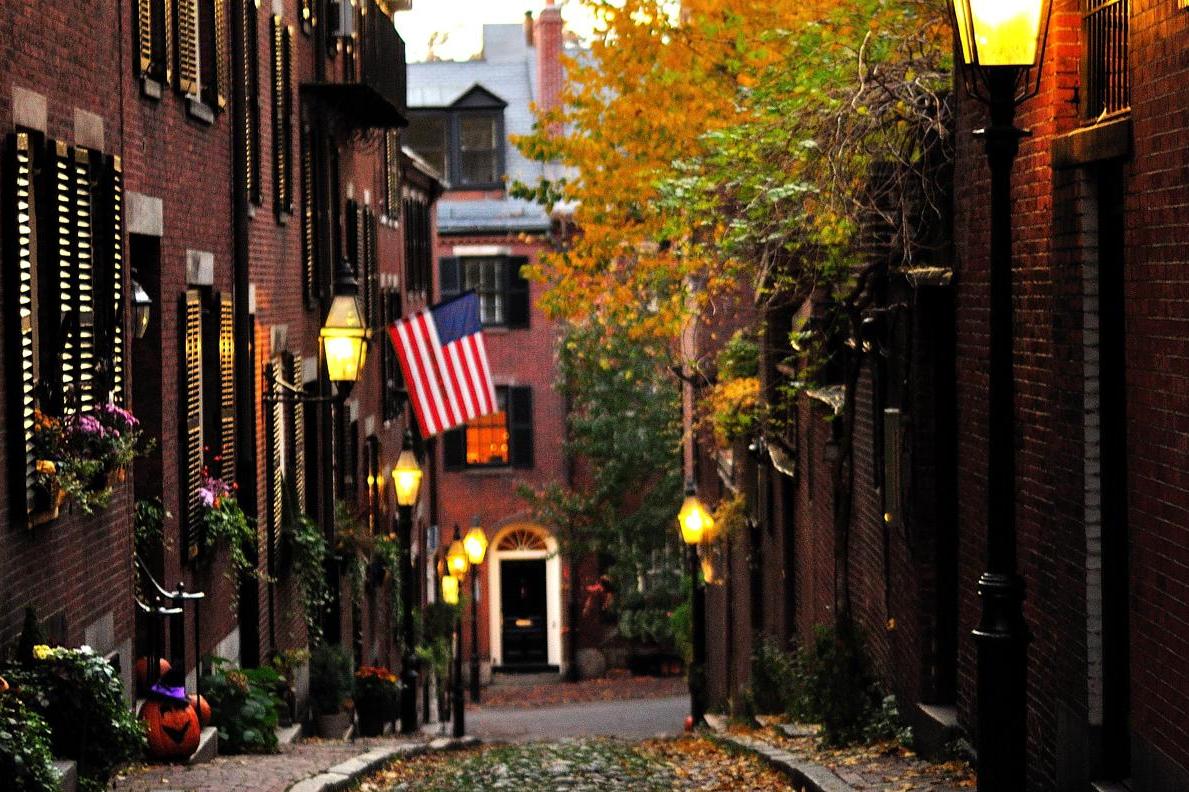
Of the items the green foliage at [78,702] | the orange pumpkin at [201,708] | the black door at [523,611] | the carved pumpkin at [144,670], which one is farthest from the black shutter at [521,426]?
the green foliage at [78,702]

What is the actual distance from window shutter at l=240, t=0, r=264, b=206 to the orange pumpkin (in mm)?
5471

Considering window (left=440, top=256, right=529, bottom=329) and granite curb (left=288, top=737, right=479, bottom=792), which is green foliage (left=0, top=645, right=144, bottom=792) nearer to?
granite curb (left=288, top=737, right=479, bottom=792)

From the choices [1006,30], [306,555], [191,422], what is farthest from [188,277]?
[1006,30]

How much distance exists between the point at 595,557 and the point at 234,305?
28325mm

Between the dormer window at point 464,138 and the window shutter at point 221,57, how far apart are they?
96.7ft

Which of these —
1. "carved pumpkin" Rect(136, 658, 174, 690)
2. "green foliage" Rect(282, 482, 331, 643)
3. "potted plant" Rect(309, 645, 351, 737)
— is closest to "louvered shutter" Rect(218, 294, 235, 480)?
"green foliage" Rect(282, 482, 331, 643)

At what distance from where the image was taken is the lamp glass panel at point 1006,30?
266 inches

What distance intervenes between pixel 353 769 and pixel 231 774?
4.98 ft

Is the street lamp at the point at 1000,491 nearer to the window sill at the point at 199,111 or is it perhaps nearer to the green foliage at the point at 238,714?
the green foliage at the point at 238,714

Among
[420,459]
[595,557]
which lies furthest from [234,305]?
[595,557]

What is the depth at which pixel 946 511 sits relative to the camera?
42.4 ft

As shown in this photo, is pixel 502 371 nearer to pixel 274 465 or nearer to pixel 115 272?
pixel 274 465

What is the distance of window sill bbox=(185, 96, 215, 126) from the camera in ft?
48.7

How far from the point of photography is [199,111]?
15141mm
